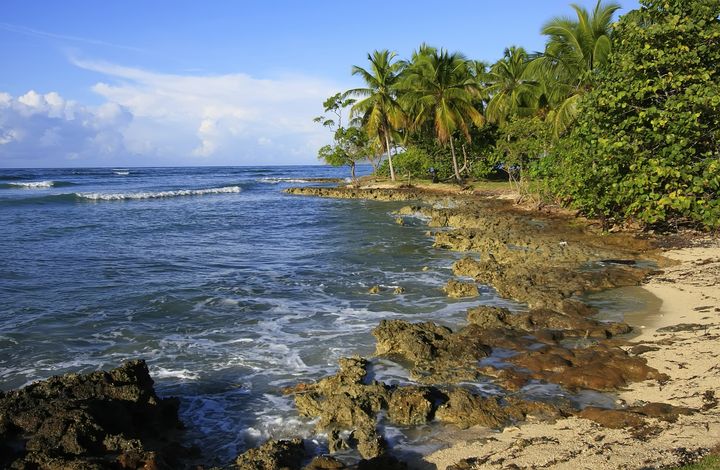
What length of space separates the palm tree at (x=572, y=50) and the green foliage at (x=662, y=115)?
1045 centimetres

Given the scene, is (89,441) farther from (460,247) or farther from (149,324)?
(460,247)

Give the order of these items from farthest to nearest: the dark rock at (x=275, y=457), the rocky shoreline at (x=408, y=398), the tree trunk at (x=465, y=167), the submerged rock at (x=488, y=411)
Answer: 1. the tree trunk at (x=465, y=167)
2. the submerged rock at (x=488, y=411)
3. the rocky shoreline at (x=408, y=398)
4. the dark rock at (x=275, y=457)

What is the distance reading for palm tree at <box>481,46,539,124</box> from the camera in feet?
106

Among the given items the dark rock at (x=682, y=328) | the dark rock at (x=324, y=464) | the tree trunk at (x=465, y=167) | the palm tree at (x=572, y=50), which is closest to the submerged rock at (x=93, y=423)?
the dark rock at (x=324, y=464)

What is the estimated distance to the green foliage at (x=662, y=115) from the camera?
12.9 meters

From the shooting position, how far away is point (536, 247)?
587 inches

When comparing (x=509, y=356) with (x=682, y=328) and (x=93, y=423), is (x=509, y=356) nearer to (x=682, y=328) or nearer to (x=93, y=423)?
(x=682, y=328)

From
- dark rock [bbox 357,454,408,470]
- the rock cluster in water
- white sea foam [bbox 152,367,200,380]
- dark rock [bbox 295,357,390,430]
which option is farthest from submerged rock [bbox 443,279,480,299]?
dark rock [bbox 357,454,408,470]

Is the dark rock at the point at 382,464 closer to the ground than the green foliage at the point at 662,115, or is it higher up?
closer to the ground

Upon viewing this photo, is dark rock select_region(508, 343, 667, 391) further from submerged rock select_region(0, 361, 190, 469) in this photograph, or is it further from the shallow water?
submerged rock select_region(0, 361, 190, 469)

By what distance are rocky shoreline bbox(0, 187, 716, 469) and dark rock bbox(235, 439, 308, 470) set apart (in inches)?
0.5

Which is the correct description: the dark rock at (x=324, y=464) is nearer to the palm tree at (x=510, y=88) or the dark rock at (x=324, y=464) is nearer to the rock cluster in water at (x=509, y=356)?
the rock cluster in water at (x=509, y=356)

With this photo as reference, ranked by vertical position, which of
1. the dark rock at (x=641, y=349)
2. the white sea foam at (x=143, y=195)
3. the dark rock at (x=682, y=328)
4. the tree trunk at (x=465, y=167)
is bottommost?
the dark rock at (x=641, y=349)

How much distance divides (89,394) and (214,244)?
13.6 meters
